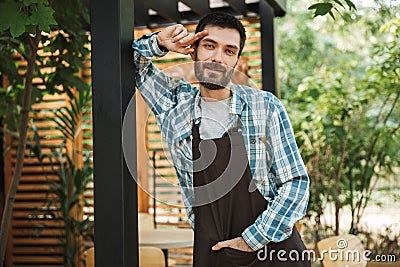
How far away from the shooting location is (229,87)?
8.33 ft

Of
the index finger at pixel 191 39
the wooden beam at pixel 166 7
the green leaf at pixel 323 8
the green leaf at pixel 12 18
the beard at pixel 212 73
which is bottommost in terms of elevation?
the beard at pixel 212 73

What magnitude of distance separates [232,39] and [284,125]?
374mm

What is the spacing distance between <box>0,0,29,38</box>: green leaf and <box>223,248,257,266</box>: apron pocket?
3.75 feet

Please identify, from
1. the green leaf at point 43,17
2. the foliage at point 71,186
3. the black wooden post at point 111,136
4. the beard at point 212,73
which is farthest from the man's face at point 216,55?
the foliage at point 71,186

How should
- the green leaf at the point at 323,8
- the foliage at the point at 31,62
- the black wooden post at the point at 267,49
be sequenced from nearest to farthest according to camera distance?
the green leaf at the point at 323,8 < the foliage at the point at 31,62 < the black wooden post at the point at 267,49

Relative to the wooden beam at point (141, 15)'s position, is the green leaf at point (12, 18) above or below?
below

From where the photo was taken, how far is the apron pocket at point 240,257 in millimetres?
2547

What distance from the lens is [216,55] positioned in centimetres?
243

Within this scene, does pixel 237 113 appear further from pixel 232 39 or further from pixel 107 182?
pixel 107 182

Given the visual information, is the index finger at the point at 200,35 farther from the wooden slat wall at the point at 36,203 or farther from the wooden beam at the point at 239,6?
the wooden slat wall at the point at 36,203

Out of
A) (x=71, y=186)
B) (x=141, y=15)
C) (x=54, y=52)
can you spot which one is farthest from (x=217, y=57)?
(x=71, y=186)

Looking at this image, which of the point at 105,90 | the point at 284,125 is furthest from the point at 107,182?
the point at 284,125

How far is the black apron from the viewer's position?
2500 mm

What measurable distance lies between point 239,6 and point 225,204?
2.23 m
